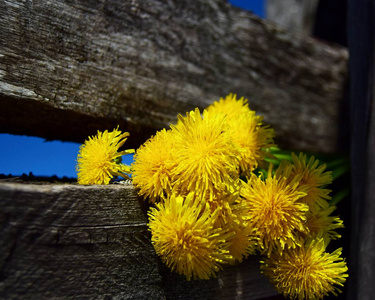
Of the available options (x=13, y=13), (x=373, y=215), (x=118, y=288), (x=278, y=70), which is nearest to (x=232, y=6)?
(x=278, y=70)

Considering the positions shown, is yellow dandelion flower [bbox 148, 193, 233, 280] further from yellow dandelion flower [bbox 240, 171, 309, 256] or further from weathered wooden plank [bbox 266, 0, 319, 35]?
weathered wooden plank [bbox 266, 0, 319, 35]

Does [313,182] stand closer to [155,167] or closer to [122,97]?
[155,167]

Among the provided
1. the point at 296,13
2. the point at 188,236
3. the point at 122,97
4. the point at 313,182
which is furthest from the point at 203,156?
the point at 296,13

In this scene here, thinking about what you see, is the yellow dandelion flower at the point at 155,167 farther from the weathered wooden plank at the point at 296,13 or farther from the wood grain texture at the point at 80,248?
the weathered wooden plank at the point at 296,13

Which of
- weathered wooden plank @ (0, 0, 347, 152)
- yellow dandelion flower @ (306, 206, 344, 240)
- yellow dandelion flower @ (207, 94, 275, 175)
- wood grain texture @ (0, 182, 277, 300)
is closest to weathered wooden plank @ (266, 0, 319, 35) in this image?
weathered wooden plank @ (0, 0, 347, 152)

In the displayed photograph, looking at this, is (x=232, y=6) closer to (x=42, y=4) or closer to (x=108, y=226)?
(x=42, y=4)

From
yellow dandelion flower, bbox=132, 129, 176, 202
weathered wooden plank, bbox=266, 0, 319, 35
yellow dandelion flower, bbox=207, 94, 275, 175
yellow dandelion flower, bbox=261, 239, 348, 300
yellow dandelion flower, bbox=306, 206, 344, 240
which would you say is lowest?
yellow dandelion flower, bbox=261, 239, 348, 300
